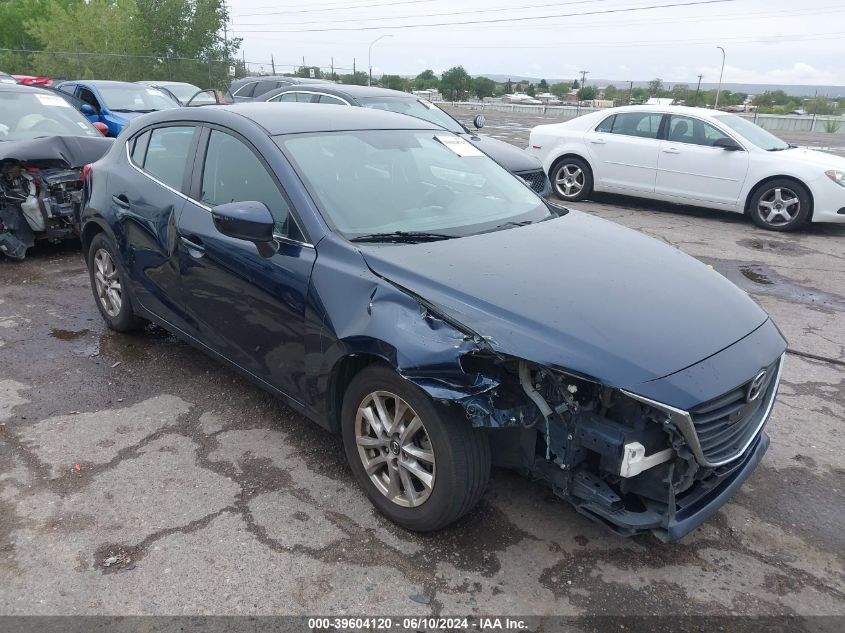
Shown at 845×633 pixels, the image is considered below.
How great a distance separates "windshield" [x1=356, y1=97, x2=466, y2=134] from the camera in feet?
31.5

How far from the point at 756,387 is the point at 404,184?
201 cm

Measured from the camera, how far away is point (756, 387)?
9.02ft

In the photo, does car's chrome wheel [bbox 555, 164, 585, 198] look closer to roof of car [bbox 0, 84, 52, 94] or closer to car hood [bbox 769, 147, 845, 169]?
car hood [bbox 769, 147, 845, 169]

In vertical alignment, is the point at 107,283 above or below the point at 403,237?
below

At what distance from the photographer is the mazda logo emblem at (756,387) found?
2705 millimetres

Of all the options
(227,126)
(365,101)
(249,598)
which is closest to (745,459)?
(249,598)

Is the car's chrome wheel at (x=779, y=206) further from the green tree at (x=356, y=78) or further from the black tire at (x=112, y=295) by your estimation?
the green tree at (x=356, y=78)

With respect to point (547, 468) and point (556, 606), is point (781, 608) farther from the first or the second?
point (547, 468)

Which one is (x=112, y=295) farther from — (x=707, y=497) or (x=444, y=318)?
(x=707, y=497)

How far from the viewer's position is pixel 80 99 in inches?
521

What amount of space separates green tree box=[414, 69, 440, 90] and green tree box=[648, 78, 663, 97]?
20.3 m

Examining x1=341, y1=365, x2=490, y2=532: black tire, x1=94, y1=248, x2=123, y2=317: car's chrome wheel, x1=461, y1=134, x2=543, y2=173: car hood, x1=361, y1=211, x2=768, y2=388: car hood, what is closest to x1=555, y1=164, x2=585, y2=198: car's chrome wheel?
x1=461, y1=134, x2=543, y2=173: car hood

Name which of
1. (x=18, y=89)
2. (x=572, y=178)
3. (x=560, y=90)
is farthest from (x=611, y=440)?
(x=560, y=90)

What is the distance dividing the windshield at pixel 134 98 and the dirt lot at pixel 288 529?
9.91m
